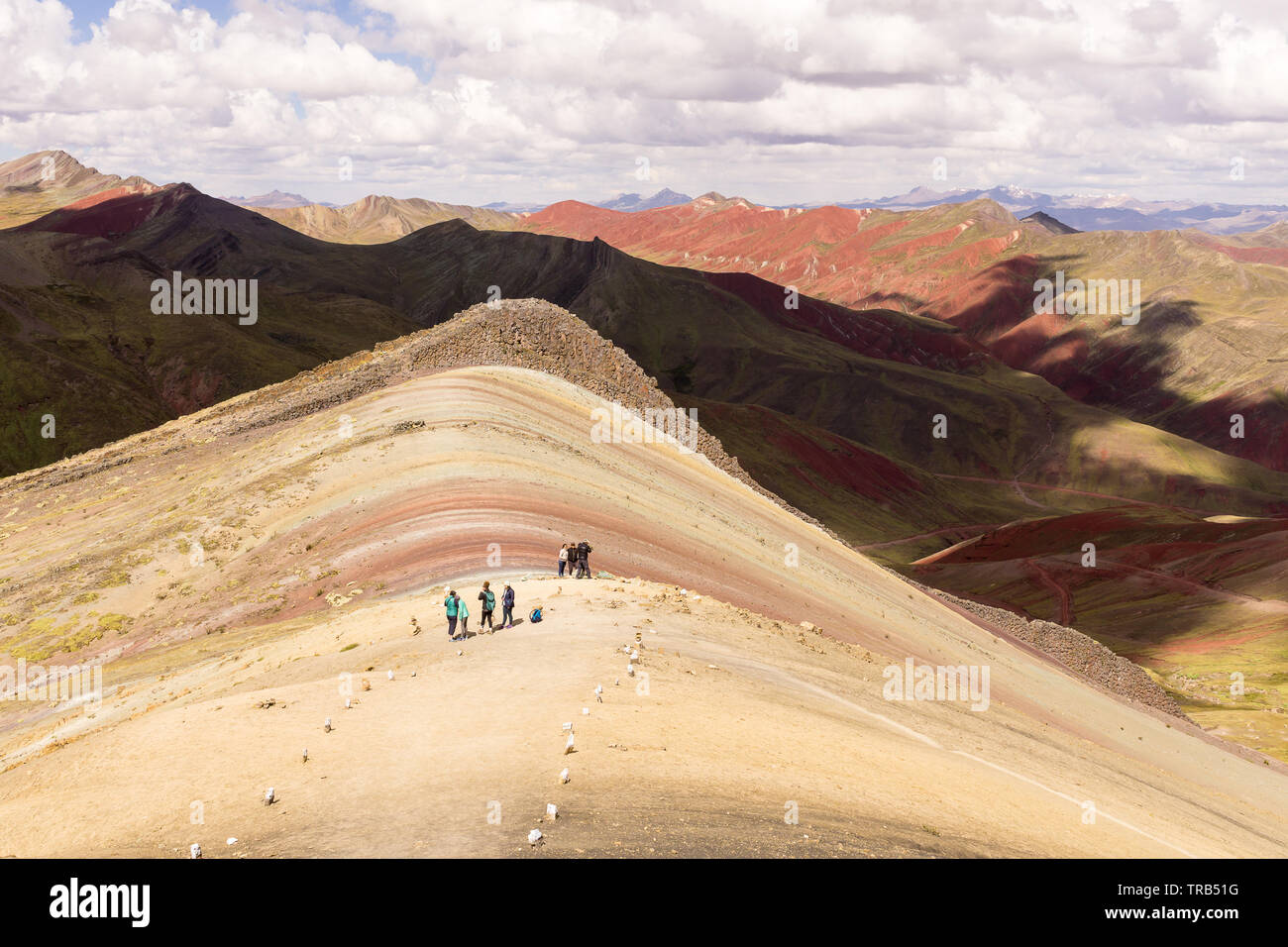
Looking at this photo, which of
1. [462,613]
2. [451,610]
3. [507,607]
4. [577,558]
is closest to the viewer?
[451,610]

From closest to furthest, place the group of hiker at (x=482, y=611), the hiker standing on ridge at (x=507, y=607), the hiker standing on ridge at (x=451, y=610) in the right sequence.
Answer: the hiker standing on ridge at (x=451, y=610) → the group of hiker at (x=482, y=611) → the hiker standing on ridge at (x=507, y=607)

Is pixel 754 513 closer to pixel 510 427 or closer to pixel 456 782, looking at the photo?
pixel 510 427

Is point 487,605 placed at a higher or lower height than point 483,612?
higher

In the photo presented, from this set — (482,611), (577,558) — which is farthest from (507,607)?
(577,558)

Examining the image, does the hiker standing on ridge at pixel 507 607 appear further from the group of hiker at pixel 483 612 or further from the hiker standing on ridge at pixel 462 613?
the hiker standing on ridge at pixel 462 613

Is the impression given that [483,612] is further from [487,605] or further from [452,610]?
[452,610]

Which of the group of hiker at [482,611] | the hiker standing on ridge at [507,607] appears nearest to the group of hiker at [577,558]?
the group of hiker at [482,611]

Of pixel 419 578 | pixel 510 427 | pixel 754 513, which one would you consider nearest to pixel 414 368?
pixel 510 427

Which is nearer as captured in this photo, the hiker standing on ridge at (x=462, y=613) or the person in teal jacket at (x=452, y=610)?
the person in teal jacket at (x=452, y=610)

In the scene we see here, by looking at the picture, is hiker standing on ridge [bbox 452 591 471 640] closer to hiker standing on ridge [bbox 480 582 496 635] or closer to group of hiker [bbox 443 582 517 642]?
group of hiker [bbox 443 582 517 642]

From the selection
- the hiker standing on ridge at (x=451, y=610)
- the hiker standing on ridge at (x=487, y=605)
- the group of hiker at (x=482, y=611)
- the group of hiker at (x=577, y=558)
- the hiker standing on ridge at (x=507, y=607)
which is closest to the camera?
the hiker standing on ridge at (x=451, y=610)

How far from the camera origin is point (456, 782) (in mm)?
14016
